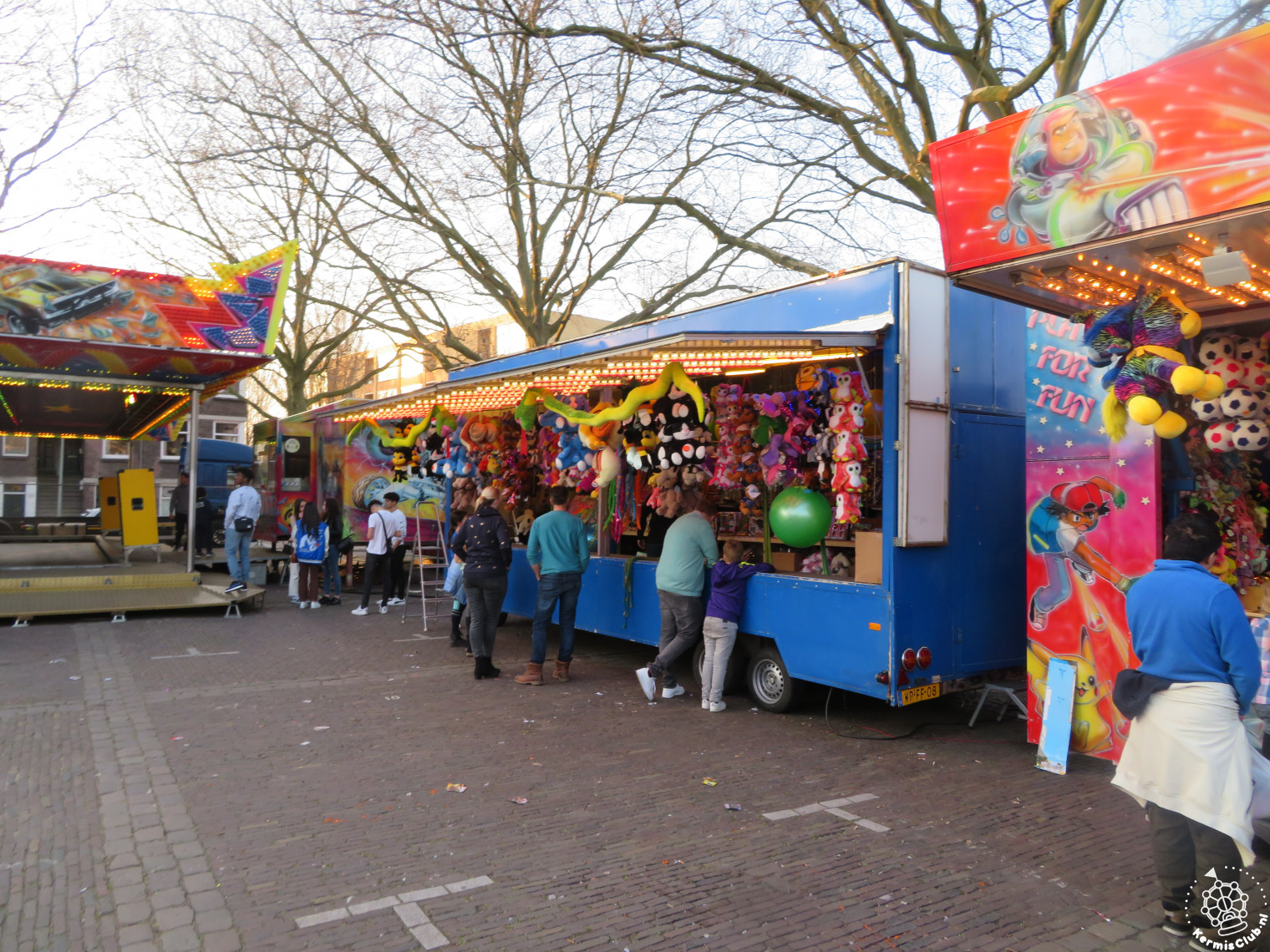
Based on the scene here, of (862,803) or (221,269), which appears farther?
(221,269)

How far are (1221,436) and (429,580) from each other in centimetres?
1360

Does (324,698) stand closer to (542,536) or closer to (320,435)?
(542,536)

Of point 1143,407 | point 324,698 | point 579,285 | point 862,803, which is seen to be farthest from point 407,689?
point 579,285

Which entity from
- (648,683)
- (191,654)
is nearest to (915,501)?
(648,683)

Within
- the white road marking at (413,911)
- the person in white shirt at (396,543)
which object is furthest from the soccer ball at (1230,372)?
the person in white shirt at (396,543)

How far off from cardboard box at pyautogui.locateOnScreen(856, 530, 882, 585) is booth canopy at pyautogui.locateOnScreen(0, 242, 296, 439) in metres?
9.35

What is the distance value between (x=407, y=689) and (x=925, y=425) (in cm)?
525

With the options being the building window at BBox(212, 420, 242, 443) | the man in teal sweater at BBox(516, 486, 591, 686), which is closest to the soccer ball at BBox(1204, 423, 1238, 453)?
the man in teal sweater at BBox(516, 486, 591, 686)

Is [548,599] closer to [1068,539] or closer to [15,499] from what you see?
[1068,539]

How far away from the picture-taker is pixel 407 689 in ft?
26.8

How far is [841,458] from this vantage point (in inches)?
264

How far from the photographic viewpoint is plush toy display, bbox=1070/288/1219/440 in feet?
14.9

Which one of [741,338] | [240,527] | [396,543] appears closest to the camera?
[741,338]

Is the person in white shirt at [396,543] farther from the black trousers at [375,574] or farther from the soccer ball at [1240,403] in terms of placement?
the soccer ball at [1240,403]
